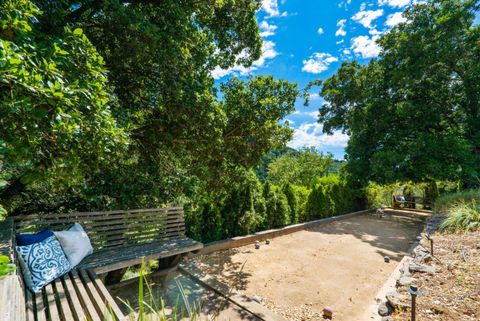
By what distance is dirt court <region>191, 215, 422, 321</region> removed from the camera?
3151mm

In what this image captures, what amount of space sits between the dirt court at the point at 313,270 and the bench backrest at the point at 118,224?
3.43 feet

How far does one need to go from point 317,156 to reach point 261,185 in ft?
51.7

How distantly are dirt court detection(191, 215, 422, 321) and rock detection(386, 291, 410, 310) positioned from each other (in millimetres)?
338

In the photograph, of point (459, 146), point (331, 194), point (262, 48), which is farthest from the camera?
point (331, 194)

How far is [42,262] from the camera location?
216 cm

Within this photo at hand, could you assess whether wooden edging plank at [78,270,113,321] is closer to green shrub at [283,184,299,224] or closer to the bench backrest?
the bench backrest

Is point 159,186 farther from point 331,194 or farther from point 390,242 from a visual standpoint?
point 331,194

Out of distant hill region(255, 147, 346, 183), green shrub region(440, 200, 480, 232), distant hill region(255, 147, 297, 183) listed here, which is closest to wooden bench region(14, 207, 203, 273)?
distant hill region(255, 147, 297, 183)

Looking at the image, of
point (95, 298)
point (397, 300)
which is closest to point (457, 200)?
point (397, 300)

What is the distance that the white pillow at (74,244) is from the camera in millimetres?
2518

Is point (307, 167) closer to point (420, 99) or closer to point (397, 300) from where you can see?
point (420, 99)

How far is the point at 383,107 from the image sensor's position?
10.2 meters

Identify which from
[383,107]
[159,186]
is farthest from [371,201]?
[159,186]

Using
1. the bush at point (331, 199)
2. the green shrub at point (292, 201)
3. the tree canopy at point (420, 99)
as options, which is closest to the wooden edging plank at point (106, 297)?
the green shrub at point (292, 201)
